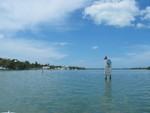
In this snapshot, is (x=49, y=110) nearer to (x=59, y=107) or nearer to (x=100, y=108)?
(x=59, y=107)

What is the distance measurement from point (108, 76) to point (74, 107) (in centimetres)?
4432

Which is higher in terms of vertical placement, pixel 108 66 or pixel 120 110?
pixel 108 66

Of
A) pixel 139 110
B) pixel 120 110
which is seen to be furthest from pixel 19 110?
pixel 139 110

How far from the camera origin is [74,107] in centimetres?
1939

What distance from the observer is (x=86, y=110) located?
1812cm

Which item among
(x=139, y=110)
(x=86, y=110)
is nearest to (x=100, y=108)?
(x=86, y=110)

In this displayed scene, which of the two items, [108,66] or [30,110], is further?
[108,66]

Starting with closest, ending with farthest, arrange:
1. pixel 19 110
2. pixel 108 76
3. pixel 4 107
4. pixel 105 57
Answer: pixel 19 110 → pixel 4 107 → pixel 105 57 → pixel 108 76

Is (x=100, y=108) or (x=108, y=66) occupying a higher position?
(x=108, y=66)

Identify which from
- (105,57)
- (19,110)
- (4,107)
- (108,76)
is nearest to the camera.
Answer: (19,110)

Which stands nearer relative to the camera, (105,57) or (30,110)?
(30,110)

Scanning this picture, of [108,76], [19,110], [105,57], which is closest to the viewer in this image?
[19,110]

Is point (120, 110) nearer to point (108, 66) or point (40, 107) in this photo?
point (40, 107)

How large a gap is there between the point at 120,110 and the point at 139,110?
1.80 m
